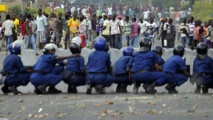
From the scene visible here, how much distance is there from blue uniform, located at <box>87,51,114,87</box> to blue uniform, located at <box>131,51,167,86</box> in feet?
2.30

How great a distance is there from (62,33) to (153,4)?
53.7 meters

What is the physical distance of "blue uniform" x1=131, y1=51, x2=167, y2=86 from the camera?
17.8 metres

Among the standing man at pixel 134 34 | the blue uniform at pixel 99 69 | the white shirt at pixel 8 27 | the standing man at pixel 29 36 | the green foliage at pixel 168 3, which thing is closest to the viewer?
the blue uniform at pixel 99 69

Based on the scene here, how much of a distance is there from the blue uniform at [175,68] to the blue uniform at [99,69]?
4.58ft

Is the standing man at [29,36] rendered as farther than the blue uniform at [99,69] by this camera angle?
Yes

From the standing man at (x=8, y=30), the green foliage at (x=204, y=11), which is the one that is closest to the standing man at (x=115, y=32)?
the standing man at (x=8, y=30)

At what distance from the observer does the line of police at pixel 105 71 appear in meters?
17.9

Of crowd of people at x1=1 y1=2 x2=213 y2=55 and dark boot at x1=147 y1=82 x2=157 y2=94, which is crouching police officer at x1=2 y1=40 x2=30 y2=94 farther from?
crowd of people at x1=1 y1=2 x2=213 y2=55

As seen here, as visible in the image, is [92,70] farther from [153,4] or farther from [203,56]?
[153,4]

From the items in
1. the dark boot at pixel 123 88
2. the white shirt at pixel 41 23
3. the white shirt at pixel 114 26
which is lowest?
the dark boot at pixel 123 88

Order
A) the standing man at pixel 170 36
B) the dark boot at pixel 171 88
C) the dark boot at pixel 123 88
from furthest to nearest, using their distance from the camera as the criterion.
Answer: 1. the standing man at pixel 170 36
2. the dark boot at pixel 123 88
3. the dark boot at pixel 171 88

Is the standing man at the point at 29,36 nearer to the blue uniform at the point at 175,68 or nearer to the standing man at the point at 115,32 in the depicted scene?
the standing man at the point at 115,32

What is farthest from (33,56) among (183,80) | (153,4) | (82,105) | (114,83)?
(153,4)

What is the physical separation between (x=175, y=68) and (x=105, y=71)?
1.65m
